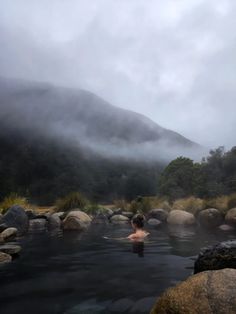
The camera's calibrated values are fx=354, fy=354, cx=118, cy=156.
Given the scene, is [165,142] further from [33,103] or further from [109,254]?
[109,254]

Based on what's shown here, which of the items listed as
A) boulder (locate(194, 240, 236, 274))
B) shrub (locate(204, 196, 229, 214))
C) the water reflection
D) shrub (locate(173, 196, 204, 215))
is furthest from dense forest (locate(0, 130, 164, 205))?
boulder (locate(194, 240, 236, 274))

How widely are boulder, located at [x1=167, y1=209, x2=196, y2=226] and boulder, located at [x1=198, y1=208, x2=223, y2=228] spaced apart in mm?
466

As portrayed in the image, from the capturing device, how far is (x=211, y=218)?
15578 mm

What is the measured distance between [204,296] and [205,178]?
2000cm

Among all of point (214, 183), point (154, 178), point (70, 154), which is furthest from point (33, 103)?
point (214, 183)

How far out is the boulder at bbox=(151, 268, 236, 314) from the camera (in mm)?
3385

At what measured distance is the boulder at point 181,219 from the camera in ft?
53.0

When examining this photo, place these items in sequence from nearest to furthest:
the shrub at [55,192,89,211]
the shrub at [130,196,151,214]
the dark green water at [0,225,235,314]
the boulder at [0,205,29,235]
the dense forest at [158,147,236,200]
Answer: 1. the dark green water at [0,225,235,314]
2. the boulder at [0,205,29,235]
3. the shrub at [55,192,89,211]
4. the shrub at [130,196,151,214]
5. the dense forest at [158,147,236,200]

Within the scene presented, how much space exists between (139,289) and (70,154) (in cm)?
4104

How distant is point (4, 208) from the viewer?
58.6 ft

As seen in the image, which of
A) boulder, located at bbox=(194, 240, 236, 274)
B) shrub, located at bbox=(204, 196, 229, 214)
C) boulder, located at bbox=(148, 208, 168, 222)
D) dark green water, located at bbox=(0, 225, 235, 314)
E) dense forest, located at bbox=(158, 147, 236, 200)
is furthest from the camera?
dense forest, located at bbox=(158, 147, 236, 200)

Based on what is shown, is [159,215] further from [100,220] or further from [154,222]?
[100,220]

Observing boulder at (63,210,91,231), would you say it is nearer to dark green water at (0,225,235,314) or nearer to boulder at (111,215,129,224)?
boulder at (111,215,129,224)

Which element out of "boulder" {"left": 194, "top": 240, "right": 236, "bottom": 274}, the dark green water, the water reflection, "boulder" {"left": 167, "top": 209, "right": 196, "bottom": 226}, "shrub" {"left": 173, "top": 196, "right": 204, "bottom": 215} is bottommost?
the dark green water
